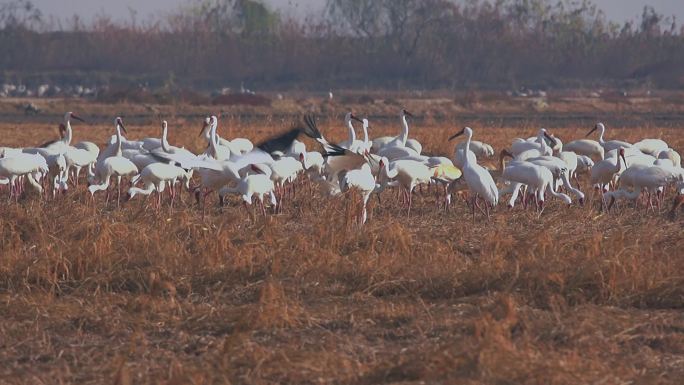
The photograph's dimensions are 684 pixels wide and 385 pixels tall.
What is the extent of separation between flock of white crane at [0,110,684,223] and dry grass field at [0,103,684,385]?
1.28 metres

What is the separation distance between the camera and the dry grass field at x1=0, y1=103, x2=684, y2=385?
18.2 ft

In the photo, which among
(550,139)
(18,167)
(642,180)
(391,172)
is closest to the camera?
(642,180)

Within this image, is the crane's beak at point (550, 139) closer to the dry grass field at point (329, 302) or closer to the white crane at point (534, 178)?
the white crane at point (534, 178)

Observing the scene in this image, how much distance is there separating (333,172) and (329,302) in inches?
191

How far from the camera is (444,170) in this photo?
40.0ft

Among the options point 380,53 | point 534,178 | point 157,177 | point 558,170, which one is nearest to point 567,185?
point 558,170

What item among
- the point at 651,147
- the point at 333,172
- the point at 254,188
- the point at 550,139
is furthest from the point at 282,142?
the point at 651,147

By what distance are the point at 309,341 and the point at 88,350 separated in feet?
3.46

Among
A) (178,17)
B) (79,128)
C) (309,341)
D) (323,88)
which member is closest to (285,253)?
(309,341)

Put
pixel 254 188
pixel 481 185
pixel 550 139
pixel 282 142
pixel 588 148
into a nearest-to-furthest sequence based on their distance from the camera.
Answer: pixel 481 185
pixel 254 188
pixel 282 142
pixel 550 139
pixel 588 148

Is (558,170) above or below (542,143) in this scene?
above

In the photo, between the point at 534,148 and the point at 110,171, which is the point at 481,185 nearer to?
the point at 110,171

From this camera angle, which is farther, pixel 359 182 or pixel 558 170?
pixel 558 170

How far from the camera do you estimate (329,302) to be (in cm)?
714
